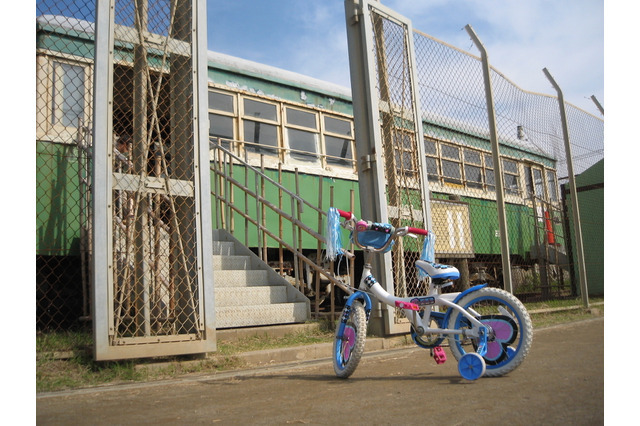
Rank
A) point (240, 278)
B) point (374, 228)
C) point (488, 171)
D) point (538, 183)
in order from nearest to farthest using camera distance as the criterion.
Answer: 1. point (374, 228)
2. point (240, 278)
3. point (488, 171)
4. point (538, 183)

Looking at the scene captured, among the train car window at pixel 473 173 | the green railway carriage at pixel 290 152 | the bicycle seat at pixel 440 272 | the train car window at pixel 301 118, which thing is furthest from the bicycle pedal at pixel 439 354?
the train car window at pixel 473 173

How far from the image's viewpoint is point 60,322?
4668 mm

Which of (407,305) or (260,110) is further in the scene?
(260,110)

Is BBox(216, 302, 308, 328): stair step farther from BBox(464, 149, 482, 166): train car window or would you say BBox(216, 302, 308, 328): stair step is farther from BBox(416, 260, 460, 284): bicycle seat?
BBox(464, 149, 482, 166): train car window

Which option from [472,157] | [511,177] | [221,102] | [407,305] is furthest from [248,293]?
[511,177]

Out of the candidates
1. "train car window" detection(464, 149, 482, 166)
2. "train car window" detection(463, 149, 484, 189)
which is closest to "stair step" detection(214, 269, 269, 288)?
"train car window" detection(463, 149, 484, 189)

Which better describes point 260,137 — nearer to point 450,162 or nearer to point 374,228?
point 450,162

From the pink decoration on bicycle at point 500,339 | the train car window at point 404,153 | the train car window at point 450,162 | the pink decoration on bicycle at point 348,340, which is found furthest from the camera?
the train car window at point 450,162

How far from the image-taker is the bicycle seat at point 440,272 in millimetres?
2625

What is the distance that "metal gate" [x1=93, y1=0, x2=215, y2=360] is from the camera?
2.87 m

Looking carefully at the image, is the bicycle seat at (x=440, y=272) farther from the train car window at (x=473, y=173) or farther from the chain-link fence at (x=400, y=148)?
the train car window at (x=473, y=173)

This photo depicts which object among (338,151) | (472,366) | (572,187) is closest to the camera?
(472,366)

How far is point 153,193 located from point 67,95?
247cm

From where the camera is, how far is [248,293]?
4.30 m
